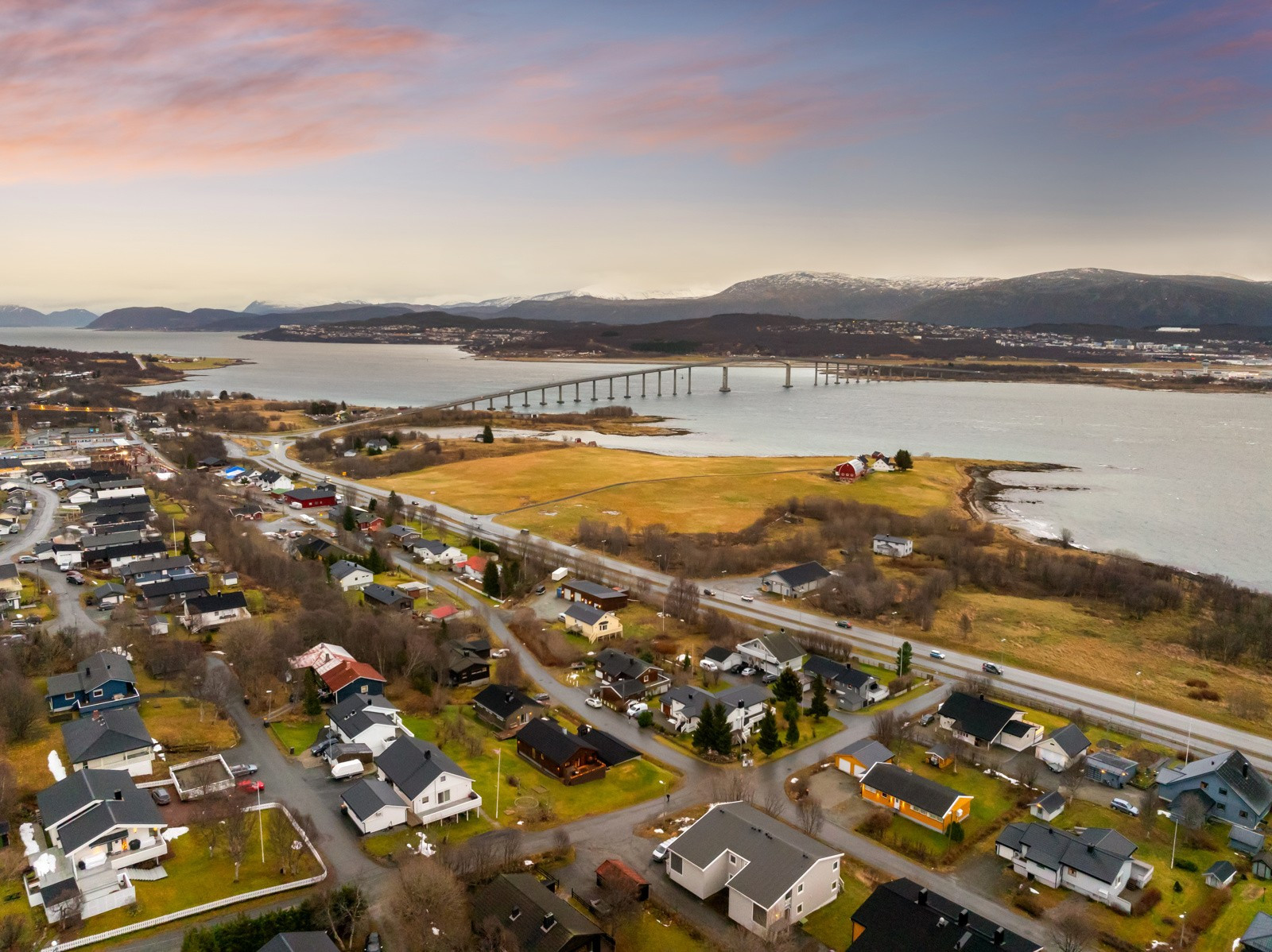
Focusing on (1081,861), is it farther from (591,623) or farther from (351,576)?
(351,576)

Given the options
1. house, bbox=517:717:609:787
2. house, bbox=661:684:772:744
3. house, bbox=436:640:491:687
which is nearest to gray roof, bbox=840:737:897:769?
house, bbox=661:684:772:744

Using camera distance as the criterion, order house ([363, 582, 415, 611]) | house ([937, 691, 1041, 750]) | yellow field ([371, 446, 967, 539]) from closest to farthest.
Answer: house ([937, 691, 1041, 750]) → house ([363, 582, 415, 611]) → yellow field ([371, 446, 967, 539])

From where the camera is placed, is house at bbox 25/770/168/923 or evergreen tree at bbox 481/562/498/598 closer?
house at bbox 25/770/168/923

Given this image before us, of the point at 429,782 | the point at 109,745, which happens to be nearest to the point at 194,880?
the point at 429,782

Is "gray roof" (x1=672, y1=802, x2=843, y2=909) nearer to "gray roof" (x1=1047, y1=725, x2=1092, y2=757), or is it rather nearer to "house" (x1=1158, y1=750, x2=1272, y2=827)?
"gray roof" (x1=1047, y1=725, x2=1092, y2=757)

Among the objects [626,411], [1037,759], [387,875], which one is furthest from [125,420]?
[1037,759]
